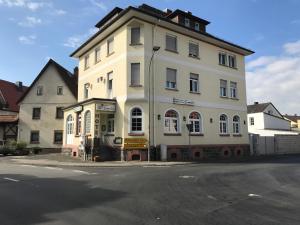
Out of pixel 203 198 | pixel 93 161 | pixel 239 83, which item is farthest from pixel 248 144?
pixel 203 198

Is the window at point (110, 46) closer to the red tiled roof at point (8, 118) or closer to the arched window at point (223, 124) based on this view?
the arched window at point (223, 124)

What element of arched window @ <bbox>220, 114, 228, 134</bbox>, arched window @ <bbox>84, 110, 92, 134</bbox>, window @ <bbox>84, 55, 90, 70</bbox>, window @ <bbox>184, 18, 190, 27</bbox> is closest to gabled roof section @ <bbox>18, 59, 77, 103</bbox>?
window @ <bbox>84, 55, 90, 70</bbox>

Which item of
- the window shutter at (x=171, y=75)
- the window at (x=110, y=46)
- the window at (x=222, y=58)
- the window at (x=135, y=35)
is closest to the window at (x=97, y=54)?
the window at (x=110, y=46)

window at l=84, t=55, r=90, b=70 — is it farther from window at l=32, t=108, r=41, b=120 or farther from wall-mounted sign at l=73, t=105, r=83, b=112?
→ window at l=32, t=108, r=41, b=120

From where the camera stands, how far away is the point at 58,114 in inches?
1597

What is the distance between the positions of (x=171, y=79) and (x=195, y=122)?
14.3 ft

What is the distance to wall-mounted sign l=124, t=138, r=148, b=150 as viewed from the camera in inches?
957

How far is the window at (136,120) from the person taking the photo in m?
25.0

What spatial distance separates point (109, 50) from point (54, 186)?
1831 centimetres

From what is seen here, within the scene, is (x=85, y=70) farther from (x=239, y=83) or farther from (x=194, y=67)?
(x=239, y=83)

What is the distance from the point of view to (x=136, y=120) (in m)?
25.1

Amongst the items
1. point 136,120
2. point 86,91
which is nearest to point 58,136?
point 86,91

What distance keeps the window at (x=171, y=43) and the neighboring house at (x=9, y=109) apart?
24150 millimetres

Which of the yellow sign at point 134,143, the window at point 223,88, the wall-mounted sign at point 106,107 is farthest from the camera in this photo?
the window at point 223,88
